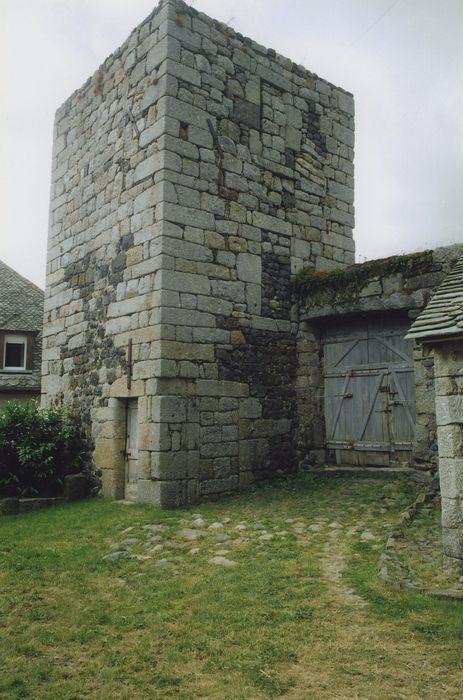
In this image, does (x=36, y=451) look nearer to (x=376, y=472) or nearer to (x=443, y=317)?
(x=376, y=472)

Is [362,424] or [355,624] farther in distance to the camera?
[362,424]

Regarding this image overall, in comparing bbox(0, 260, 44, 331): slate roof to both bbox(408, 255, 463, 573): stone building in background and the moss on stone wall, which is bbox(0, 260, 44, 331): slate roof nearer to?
the moss on stone wall

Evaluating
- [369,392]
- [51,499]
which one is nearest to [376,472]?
[369,392]

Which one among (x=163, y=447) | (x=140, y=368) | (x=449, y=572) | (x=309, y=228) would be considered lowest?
(x=449, y=572)

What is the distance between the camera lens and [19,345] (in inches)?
675

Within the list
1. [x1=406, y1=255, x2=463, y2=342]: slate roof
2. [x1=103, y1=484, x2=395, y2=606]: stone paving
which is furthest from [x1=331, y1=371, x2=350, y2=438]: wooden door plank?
[x1=406, y1=255, x2=463, y2=342]: slate roof

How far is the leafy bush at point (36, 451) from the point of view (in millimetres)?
8680

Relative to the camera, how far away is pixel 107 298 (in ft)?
30.1

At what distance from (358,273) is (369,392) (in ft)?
6.11

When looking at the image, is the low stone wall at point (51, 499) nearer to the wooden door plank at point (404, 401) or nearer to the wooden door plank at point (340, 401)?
the wooden door plank at point (340, 401)

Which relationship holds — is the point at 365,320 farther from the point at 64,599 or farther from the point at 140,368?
the point at 64,599

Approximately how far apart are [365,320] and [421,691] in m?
6.70

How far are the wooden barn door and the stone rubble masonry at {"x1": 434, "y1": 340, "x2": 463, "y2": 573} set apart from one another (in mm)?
3741

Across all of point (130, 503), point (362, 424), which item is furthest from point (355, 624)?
point (362, 424)
